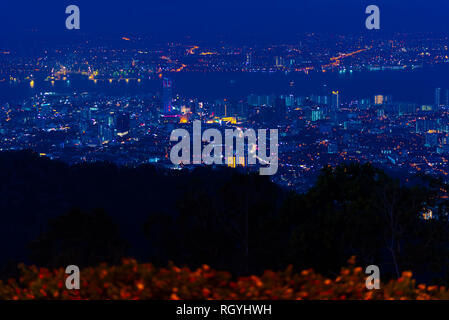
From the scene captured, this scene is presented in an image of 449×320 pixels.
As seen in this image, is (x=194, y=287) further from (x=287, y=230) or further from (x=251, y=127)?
(x=251, y=127)

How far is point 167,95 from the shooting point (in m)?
34.2

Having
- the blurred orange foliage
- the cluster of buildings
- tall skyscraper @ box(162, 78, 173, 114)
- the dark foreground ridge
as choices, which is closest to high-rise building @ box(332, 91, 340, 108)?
the cluster of buildings

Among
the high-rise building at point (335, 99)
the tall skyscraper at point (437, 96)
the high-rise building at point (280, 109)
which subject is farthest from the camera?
the tall skyscraper at point (437, 96)

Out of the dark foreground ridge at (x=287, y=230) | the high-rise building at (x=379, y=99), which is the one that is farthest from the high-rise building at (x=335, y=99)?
the dark foreground ridge at (x=287, y=230)

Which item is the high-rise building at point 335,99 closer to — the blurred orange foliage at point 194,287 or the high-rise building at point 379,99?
the high-rise building at point 379,99

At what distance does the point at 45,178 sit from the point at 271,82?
2616 centimetres

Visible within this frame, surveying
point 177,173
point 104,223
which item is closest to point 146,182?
point 177,173

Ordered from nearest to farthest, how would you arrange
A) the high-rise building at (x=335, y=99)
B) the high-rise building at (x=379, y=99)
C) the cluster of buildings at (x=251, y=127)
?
the cluster of buildings at (x=251, y=127) → the high-rise building at (x=335, y=99) → the high-rise building at (x=379, y=99)

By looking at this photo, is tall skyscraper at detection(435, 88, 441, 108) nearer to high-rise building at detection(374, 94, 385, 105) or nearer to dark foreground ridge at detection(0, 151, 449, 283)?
high-rise building at detection(374, 94, 385, 105)

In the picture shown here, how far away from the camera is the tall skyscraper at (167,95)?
30705 millimetres

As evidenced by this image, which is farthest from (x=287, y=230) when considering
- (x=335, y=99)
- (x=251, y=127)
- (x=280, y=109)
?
(x=335, y=99)

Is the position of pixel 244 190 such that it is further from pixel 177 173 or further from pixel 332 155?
pixel 332 155

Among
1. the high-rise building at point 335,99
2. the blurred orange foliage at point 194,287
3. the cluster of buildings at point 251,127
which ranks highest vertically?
the high-rise building at point 335,99
